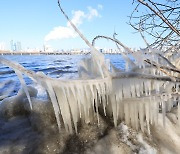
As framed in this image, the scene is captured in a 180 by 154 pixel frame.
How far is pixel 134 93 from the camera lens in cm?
287

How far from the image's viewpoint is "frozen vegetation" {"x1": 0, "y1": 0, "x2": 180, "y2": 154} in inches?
104

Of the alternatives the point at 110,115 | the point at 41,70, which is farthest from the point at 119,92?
the point at 41,70

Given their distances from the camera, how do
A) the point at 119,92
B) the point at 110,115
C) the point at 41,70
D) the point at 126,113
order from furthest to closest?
the point at 41,70, the point at 110,115, the point at 126,113, the point at 119,92

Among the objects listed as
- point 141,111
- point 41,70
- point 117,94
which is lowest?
point 41,70

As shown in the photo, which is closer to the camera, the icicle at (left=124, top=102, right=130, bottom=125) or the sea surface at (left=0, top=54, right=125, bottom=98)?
the icicle at (left=124, top=102, right=130, bottom=125)

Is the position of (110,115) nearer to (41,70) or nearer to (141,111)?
(141,111)

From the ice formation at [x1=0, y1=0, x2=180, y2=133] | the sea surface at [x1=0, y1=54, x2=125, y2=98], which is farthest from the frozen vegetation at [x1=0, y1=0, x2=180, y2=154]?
the sea surface at [x1=0, y1=54, x2=125, y2=98]

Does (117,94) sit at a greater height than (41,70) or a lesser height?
greater

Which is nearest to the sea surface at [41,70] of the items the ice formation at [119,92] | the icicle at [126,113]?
the ice formation at [119,92]

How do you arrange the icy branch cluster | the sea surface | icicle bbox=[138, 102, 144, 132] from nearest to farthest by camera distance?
the icy branch cluster, icicle bbox=[138, 102, 144, 132], the sea surface

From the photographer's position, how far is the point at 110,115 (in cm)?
330

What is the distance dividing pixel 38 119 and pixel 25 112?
0.61 meters

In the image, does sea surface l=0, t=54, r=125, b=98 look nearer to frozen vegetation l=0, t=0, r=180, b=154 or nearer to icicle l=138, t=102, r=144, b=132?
frozen vegetation l=0, t=0, r=180, b=154

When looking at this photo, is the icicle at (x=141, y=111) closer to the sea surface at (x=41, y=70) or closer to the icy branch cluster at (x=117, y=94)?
the icy branch cluster at (x=117, y=94)
